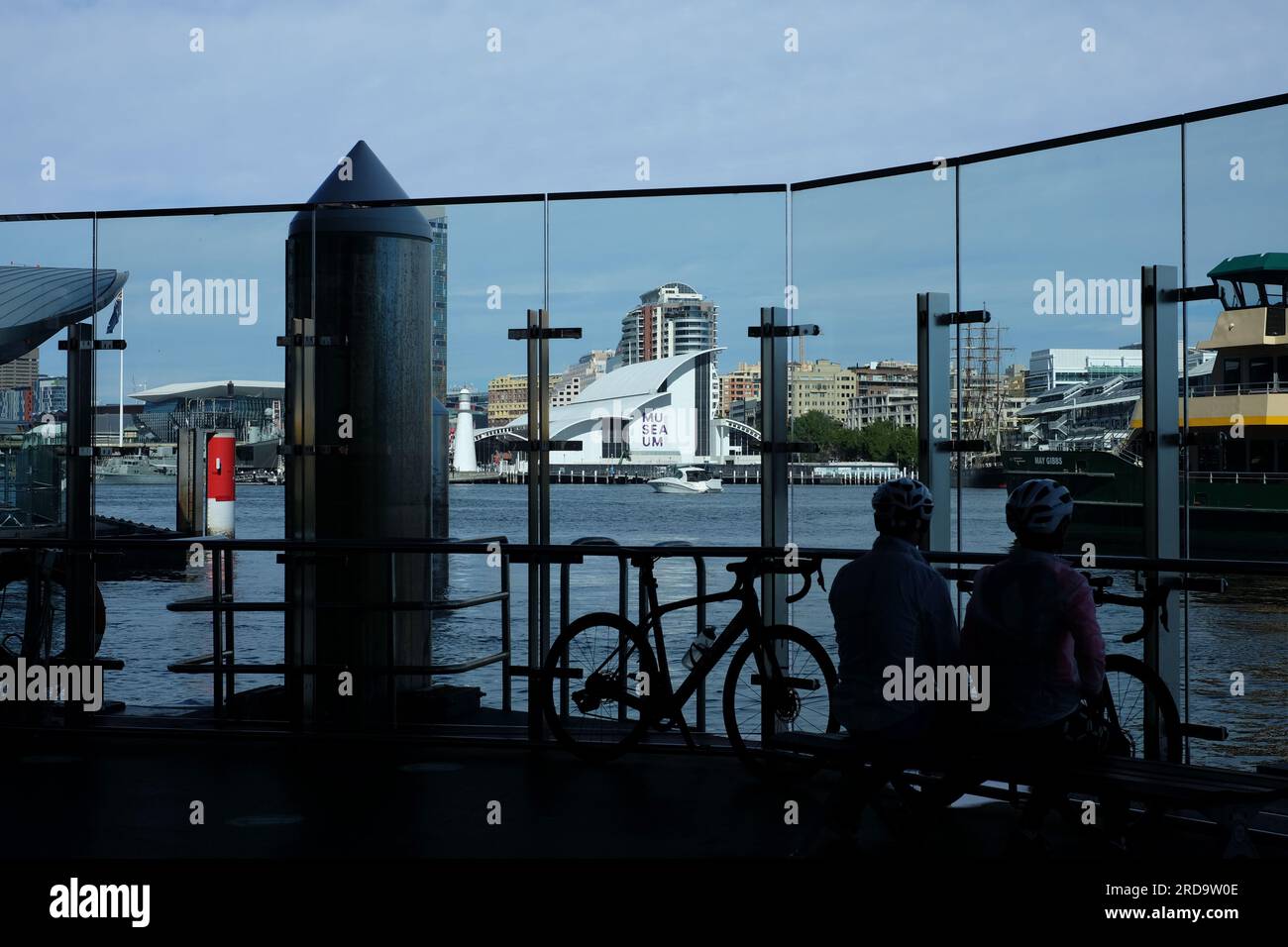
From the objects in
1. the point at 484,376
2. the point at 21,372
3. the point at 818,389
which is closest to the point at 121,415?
the point at 21,372

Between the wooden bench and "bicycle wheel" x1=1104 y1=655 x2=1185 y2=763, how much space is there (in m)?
0.60

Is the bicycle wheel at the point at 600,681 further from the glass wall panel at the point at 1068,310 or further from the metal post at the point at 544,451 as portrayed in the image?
the glass wall panel at the point at 1068,310

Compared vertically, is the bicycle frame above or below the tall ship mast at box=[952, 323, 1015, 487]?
below

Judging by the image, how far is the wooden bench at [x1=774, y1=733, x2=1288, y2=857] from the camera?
4078 mm

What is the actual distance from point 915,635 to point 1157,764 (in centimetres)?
87

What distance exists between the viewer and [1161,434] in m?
5.62

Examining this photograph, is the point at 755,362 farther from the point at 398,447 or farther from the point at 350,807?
the point at 350,807

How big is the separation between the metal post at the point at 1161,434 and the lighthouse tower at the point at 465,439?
11.2ft

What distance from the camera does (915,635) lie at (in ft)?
14.2

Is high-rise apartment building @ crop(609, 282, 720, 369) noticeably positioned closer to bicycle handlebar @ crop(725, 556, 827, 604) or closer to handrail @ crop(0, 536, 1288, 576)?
handrail @ crop(0, 536, 1288, 576)

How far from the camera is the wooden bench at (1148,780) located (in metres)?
4.08

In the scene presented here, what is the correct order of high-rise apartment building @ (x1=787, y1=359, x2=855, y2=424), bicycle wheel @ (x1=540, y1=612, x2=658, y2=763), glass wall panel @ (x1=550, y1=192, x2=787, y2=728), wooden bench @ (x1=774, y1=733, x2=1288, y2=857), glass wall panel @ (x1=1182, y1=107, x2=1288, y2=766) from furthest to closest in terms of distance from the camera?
glass wall panel @ (x1=550, y1=192, x2=787, y2=728), high-rise apartment building @ (x1=787, y1=359, x2=855, y2=424), bicycle wheel @ (x1=540, y1=612, x2=658, y2=763), glass wall panel @ (x1=1182, y1=107, x2=1288, y2=766), wooden bench @ (x1=774, y1=733, x2=1288, y2=857)

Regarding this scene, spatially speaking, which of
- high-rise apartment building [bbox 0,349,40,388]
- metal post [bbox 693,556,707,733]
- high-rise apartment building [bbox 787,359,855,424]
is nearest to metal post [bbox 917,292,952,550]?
high-rise apartment building [bbox 787,359,855,424]

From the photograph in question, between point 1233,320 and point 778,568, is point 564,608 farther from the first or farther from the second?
point 1233,320
